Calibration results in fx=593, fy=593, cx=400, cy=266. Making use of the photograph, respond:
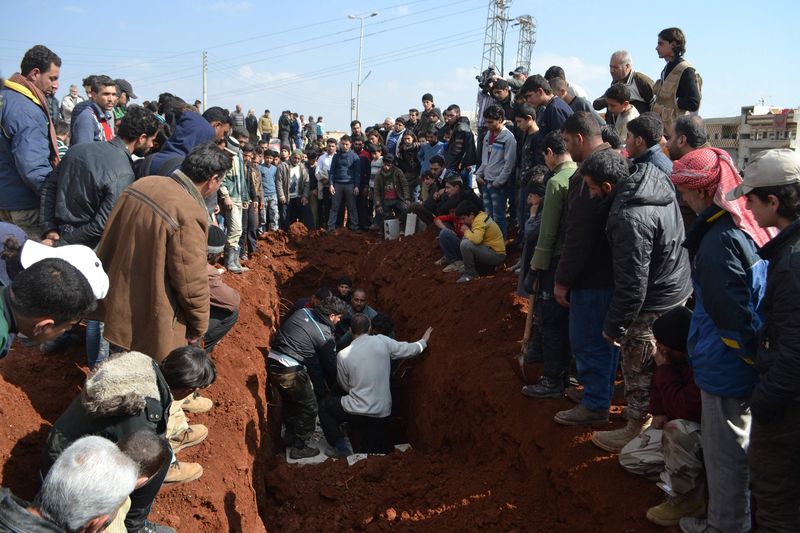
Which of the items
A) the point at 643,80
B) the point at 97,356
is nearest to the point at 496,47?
the point at 643,80

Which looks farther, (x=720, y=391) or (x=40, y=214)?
(x=40, y=214)

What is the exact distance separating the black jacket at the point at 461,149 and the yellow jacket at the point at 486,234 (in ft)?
8.44

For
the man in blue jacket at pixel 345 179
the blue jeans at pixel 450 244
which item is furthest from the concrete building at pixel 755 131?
the man in blue jacket at pixel 345 179

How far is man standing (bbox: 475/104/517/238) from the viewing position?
358 inches

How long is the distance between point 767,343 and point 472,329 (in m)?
4.72

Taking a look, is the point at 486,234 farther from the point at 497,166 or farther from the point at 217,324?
the point at 217,324

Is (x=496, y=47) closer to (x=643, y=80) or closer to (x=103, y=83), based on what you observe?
(x=643, y=80)

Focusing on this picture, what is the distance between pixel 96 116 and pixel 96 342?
2862 millimetres

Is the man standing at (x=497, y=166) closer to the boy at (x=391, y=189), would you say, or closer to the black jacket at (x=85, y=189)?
the boy at (x=391, y=189)

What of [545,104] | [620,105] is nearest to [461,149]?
[545,104]

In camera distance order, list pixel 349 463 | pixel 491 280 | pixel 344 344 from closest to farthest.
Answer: pixel 349 463 < pixel 491 280 < pixel 344 344

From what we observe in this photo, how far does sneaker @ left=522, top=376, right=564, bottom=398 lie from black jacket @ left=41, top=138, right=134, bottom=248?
412cm

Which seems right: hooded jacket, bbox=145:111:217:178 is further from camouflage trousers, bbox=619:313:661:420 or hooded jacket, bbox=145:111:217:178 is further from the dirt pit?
camouflage trousers, bbox=619:313:661:420

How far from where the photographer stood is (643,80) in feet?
26.1
